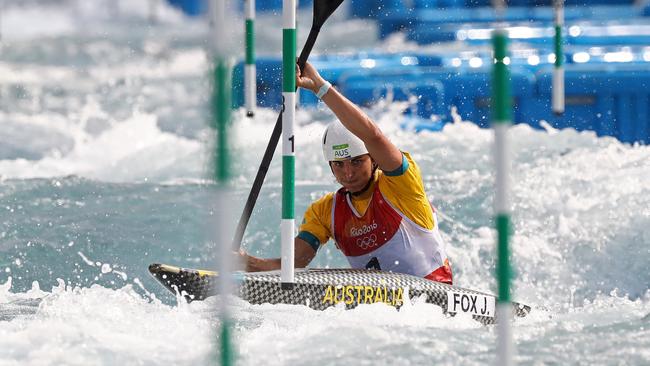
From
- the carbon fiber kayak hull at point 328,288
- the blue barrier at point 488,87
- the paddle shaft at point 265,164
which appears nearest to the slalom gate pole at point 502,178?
the carbon fiber kayak hull at point 328,288

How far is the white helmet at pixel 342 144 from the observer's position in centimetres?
508

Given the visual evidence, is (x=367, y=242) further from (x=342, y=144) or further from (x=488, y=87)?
(x=488, y=87)

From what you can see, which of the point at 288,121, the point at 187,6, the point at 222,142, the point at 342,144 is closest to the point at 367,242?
the point at 342,144

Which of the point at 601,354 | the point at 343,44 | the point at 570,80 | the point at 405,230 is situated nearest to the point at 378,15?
the point at 343,44

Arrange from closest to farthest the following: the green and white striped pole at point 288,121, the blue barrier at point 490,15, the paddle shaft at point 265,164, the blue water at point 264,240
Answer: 1. the green and white striped pole at point 288,121
2. the blue water at point 264,240
3. the paddle shaft at point 265,164
4. the blue barrier at point 490,15

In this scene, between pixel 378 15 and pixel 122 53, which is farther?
pixel 122 53

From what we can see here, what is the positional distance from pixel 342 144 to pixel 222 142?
94.1 inches

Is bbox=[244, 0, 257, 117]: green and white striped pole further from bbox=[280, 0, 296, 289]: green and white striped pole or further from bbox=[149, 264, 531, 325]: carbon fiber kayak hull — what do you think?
bbox=[280, 0, 296, 289]: green and white striped pole

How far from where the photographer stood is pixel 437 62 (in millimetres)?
12188

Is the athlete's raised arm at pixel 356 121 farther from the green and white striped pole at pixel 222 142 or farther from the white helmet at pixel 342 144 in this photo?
the green and white striped pole at pixel 222 142

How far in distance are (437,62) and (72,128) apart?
4.70 m

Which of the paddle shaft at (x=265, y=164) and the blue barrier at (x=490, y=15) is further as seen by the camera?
the blue barrier at (x=490, y=15)

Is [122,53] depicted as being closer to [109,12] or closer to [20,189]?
[109,12]

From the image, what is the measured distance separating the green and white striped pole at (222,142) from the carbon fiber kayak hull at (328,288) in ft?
5.99
